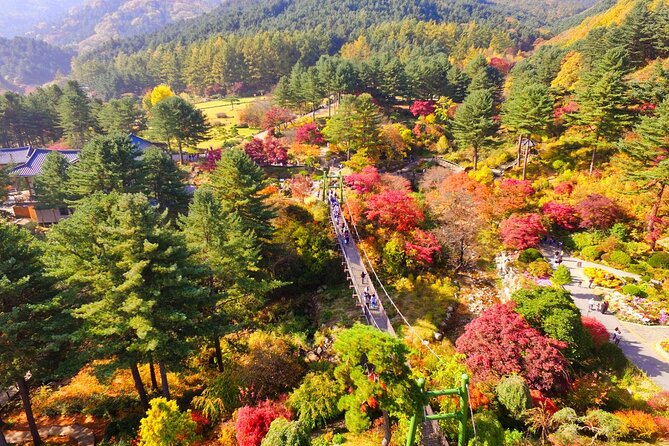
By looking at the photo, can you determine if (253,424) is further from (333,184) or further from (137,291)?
(333,184)

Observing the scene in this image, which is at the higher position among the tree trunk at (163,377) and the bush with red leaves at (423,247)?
the bush with red leaves at (423,247)

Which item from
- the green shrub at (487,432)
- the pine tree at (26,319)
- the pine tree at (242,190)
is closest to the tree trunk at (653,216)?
the green shrub at (487,432)

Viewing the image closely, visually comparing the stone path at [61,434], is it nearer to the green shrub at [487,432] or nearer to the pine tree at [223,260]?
the pine tree at [223,260]

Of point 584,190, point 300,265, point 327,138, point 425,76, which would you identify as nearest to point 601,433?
point 300,265

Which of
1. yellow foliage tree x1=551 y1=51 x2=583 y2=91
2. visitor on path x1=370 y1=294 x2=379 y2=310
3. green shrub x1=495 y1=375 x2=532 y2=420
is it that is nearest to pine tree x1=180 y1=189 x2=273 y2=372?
visitor on path x1=370 y1=294 x2=379 y2=310

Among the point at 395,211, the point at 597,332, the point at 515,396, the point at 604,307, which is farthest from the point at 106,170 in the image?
the point at 604,307

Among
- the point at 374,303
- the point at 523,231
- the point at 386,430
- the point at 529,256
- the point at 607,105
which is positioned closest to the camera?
the point at 386,430
